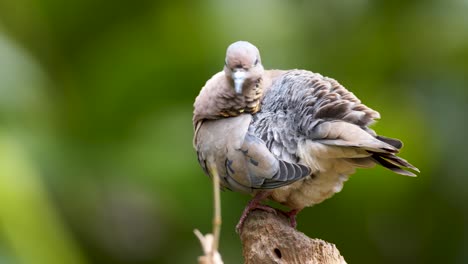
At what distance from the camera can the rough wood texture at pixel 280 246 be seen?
3191mm

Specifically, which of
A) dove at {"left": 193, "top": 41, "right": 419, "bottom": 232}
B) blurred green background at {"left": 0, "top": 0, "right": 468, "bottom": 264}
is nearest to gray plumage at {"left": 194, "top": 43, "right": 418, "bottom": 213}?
dove at {"left": 193, "top": 41, "right": 419, "bottom": 232}

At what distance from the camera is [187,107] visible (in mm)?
5312

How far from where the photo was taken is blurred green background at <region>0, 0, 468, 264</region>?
Result: 5.23 metres

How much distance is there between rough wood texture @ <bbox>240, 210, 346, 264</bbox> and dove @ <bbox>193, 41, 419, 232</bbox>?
113 mm

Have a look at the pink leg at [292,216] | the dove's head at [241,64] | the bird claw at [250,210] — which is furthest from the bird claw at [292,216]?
the dove's head at [241,64]

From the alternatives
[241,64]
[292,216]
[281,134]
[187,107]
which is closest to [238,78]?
[241,64]

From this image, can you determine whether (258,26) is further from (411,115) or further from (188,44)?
(411,115)

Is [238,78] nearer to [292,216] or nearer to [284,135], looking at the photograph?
[284,135]

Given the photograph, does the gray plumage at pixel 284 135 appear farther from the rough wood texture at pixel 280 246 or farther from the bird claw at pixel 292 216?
the rough wood texture at pixel 280 246

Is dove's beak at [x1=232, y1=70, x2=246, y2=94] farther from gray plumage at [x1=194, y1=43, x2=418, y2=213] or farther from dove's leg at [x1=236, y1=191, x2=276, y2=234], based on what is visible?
dove's leg at [x1=236, y1=191, x2=276, y2=234]

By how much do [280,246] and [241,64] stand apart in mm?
766

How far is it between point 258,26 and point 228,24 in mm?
211

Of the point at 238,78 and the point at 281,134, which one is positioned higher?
the point at 238,78

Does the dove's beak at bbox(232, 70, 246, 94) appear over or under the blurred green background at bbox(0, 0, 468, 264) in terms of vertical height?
over
